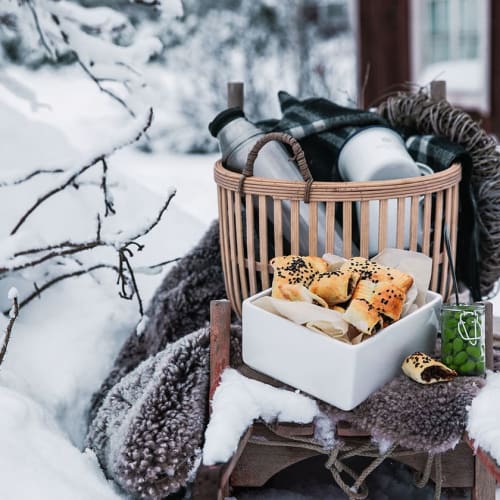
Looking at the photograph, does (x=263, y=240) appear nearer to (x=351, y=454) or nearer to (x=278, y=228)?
(x=278, y=228)

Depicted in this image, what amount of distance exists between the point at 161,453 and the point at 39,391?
0.36 m

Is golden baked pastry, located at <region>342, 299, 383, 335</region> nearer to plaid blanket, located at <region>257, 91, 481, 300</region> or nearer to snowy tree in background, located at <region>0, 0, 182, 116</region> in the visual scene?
plaid blanket, located at <region>257, 91, 481, 300</region>

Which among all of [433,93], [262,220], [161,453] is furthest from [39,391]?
[433,93]

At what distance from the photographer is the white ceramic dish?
0.95 m

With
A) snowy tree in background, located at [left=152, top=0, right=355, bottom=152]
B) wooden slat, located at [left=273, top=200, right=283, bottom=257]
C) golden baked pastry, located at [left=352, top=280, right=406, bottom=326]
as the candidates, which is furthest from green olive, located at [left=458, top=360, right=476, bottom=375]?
snowy tree in background, located at [left=152, top=0, right=355, bottom=152]

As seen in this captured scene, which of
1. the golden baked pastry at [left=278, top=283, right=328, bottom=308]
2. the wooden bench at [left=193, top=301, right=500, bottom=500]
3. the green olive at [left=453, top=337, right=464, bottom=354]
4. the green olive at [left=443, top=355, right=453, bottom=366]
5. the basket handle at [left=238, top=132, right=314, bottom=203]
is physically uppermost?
the basket handle at [left=238, top=132, right=314, bottom=203]

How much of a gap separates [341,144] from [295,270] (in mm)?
326

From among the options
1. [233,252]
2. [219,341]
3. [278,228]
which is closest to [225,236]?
[233,252]

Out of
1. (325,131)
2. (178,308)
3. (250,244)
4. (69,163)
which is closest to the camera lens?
(250,244)

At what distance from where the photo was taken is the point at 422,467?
1.09 metres

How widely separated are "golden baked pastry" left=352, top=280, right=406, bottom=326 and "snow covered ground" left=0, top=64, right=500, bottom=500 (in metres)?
0.40

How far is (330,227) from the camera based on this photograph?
1.13 meters

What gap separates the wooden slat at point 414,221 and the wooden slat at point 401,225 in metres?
0.01

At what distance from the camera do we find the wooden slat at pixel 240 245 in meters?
1.18
